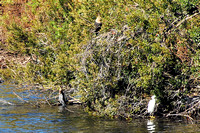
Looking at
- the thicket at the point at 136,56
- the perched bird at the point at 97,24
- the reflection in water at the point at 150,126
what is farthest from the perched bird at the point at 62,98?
the reflection in water at the point at 150,126

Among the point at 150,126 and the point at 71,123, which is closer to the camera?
the point at 150,126

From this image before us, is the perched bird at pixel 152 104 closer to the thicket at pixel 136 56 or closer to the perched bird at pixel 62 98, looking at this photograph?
the thicket at pixel 136 56

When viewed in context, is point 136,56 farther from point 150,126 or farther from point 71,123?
point 71,123

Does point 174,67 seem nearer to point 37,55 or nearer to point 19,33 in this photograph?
point 37,55

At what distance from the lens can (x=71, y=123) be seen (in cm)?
1408

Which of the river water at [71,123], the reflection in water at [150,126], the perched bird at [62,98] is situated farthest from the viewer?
the perched bird at [62,98]

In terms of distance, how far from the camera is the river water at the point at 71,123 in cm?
1260

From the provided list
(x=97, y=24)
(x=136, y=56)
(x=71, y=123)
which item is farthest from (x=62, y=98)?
(x=136, y=56)

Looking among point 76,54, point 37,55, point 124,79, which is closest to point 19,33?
point 37,55

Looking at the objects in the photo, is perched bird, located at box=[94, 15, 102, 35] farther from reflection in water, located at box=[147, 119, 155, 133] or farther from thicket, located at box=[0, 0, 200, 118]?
reflection in water, located at box=[147, 119, 155, 133]

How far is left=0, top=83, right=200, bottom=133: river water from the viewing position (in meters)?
12.6

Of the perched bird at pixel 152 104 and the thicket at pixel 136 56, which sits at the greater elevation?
the thicket at pixel 136 56

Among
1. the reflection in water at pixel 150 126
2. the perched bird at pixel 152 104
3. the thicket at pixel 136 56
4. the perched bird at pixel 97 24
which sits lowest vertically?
the reflection in water at pixel 150 126

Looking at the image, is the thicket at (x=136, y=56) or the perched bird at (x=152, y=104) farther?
the perched bird at (x=152, y=104)
